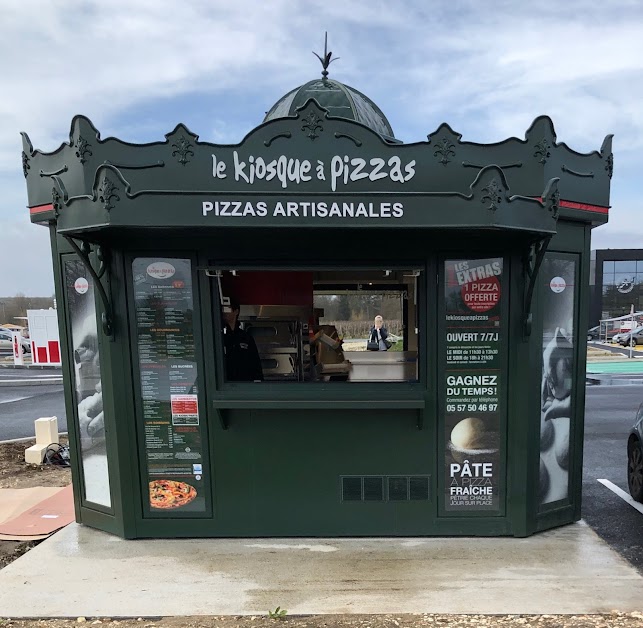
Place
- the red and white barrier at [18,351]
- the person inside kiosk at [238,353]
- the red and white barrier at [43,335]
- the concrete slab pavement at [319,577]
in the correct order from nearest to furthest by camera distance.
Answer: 1. the concrete slab pavement at [319,577]
2. the person inside kiosk at [238,353]
3. the red and white barrier at [43,335]
4. the red and white barrier at [18,351]

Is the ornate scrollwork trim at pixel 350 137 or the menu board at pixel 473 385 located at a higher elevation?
the ornate scrollwork trim at pixel 350 137

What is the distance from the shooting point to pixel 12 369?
2028 centimetres

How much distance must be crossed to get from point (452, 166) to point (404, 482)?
2.74 metres

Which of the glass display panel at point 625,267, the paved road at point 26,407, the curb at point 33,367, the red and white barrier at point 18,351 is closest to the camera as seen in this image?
the paved road at point 26,407

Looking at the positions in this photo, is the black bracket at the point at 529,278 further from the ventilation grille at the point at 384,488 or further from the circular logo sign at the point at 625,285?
the circular logo sign at the point at 625,285

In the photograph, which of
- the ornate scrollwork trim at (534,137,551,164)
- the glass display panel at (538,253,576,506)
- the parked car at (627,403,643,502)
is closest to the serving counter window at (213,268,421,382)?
the glass display panel at (538,253,576,506)

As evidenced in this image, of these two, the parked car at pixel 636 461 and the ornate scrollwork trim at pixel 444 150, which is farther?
the parked car at pixel 636 461

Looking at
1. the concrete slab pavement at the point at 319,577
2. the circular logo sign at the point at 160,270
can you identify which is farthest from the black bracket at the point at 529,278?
the circular logo sign at the point at 160,270

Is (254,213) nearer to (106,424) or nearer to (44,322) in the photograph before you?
(106,424)

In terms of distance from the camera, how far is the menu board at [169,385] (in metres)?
4.04

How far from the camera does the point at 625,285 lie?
44.0 meters

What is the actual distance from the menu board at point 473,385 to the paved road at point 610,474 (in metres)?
1.35

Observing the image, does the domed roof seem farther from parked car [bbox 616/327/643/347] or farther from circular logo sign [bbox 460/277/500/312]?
parked car [bbox 616/327/643/347]

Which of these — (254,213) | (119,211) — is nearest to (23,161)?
(119,211)
